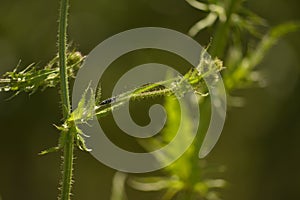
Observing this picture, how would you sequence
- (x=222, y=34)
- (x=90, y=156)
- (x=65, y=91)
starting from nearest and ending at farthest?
(x=65, y=91) < (x=222, y=34) < (x=90, y=156)

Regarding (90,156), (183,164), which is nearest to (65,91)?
(183,164)

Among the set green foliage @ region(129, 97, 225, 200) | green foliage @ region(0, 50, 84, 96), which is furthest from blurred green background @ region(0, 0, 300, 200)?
green foliage @ region(0, 50, 84, 96)

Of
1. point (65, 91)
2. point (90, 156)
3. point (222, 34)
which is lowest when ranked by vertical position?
point (65, 91)

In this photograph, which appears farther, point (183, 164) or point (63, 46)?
point (183, 164)

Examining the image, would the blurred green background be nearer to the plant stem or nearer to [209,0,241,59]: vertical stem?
[209,0,241,59]: vertical stem

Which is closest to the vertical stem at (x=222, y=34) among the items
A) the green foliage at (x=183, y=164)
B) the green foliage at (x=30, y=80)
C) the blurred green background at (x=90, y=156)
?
the green foliage at (x=183, y=164)

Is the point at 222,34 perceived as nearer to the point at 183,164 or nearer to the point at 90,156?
the point at 183,164

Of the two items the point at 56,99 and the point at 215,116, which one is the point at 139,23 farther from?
the point at 215,116

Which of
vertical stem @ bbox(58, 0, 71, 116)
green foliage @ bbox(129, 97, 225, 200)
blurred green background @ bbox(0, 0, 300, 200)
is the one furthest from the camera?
blurred green background @ bbox(0, 0, 300, 200)

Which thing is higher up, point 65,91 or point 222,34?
point 222,34
